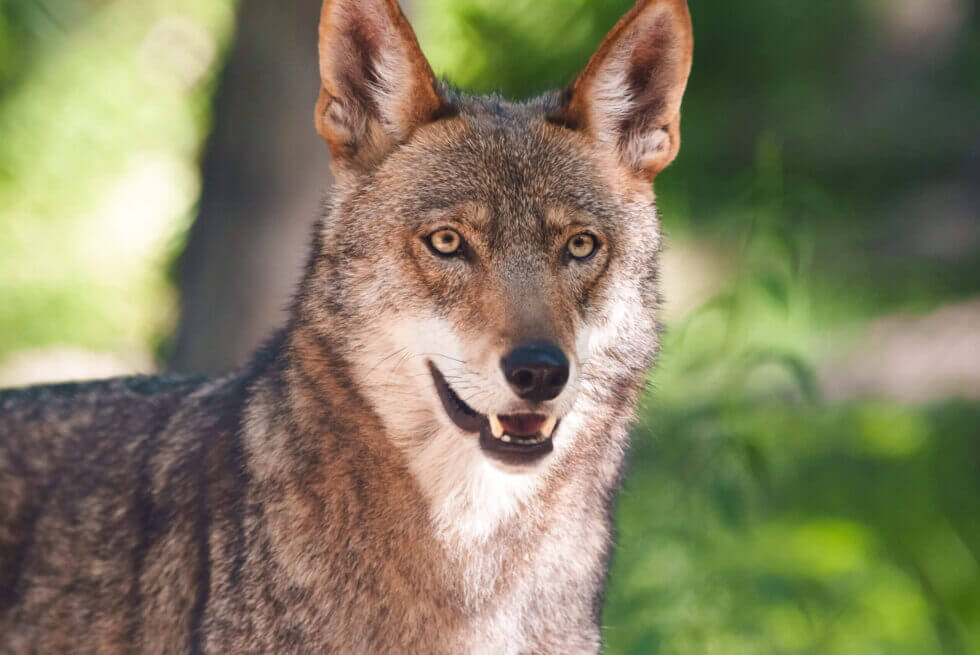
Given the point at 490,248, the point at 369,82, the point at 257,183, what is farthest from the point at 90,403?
the point at 257,183

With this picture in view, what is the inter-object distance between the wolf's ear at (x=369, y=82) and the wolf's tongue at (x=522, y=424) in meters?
0.96

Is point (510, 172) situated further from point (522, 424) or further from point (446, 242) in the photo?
point (522, 424)

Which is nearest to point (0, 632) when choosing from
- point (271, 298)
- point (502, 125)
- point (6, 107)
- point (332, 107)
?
point (332, 107)

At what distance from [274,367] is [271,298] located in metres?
3.11

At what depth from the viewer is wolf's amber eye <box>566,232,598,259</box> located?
2.96 meters

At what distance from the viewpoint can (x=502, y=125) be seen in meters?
3.14

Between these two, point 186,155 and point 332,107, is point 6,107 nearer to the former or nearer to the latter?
point 186,155

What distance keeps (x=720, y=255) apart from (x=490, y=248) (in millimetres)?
5930

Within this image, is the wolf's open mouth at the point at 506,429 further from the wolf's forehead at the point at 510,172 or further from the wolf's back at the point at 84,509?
the wolf's back at the point at 84,509

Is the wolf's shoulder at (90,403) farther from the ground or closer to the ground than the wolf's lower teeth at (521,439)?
farther from the ground

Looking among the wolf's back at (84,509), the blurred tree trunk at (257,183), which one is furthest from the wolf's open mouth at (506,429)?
the blurred tree trunk at (257,183)

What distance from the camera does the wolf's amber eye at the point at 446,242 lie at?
113 inches

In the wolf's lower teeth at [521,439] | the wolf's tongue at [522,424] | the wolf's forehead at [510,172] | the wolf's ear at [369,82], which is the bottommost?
the wolf's lower teeth at [521,439]

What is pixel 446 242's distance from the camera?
288 centimetres
